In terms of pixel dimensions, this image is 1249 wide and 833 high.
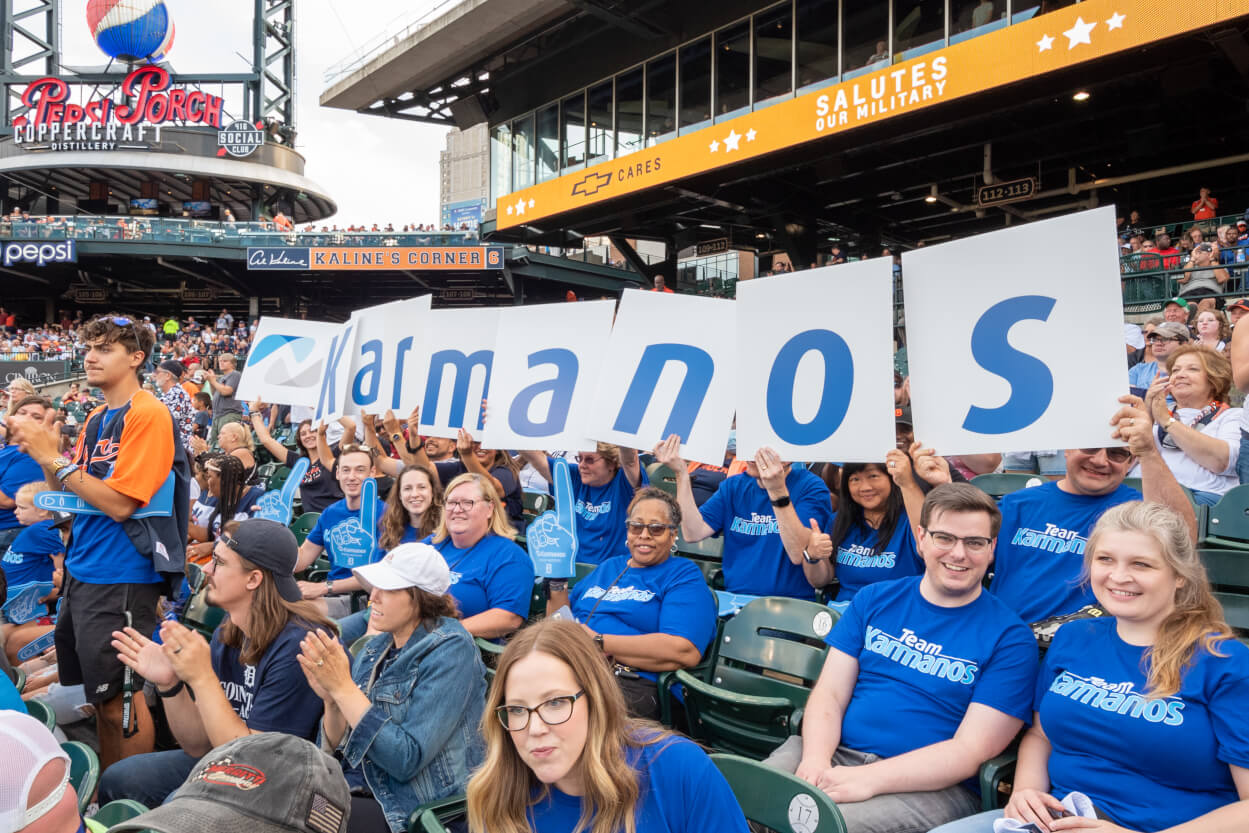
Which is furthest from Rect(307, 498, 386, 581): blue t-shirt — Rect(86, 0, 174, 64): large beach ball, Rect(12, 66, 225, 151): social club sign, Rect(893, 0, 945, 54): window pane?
Rect(86, 0, 174, 64): large beach ball

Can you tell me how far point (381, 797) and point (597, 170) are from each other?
16851mm

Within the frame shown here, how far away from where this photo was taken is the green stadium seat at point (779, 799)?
1.91 meters

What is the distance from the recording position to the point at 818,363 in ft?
11.7

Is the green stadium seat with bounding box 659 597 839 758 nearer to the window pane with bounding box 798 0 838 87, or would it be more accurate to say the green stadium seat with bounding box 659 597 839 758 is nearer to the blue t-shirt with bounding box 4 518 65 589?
the blue t-shirt with bounding box 4 518 65 589

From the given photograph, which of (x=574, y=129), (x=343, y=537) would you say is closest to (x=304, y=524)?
(x=343, y=537)

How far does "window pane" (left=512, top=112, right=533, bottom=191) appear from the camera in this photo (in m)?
20.3

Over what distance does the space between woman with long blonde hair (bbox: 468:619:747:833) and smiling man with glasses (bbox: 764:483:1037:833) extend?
30.2 inches

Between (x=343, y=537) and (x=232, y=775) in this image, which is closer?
(x=232, y=775)

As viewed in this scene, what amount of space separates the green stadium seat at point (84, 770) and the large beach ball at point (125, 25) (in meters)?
46.2

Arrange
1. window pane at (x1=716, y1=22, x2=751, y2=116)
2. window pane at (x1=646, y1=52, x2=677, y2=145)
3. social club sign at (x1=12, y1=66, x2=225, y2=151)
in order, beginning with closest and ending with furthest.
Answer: window pane at (x1=716, y1=22, x2=751, y2=116) < window pane at (x1=646, y1=52, x2=677, y2=145) < social club sign at (x1=12, y1=66, x2=225, y2=151)

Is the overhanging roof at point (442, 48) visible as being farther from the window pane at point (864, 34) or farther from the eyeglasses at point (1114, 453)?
the eyeglasses at point (1114, 453)

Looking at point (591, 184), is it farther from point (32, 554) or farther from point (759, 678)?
point (759, 678)

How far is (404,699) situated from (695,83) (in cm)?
1612

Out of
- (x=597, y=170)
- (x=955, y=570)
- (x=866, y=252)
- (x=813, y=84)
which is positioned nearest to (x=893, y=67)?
(x=813, y=84)
